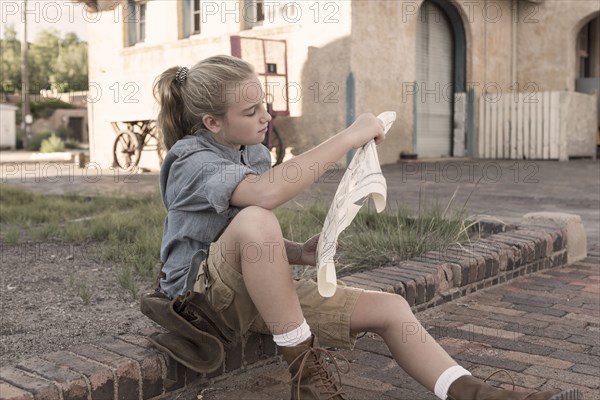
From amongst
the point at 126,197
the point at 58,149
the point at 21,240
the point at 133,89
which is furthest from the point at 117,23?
the point at 21,240

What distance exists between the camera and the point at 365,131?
215 cm

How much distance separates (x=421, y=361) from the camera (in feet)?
6.67

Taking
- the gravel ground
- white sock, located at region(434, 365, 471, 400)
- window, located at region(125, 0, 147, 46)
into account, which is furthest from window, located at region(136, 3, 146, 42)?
white sock, located at region(434, 365, 471, 400)

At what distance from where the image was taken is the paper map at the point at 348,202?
1.98 meters

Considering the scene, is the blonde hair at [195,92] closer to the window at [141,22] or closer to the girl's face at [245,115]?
the girl's face at [245,115]

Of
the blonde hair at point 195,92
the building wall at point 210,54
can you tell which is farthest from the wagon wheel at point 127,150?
the blonde hair at point 195,92

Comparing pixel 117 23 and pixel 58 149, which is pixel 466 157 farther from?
pixel 58 149

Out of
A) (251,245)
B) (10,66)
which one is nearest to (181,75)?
(251,245)

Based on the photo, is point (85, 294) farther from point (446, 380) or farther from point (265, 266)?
point (446, 380)

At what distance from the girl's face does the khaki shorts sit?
340mm

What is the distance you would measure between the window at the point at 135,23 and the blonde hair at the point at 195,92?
1160cm

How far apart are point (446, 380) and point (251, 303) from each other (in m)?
0.58

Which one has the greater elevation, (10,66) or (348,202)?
(10,66)

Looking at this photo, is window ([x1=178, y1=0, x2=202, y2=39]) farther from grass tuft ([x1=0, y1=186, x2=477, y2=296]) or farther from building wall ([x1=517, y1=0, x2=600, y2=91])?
grass tuft ([x1=0, y1=186, x2=477, y2=296])
